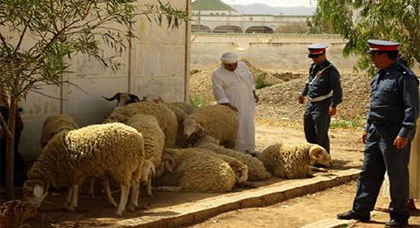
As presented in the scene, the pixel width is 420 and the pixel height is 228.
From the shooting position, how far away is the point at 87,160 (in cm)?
861

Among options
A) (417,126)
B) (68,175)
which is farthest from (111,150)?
(417,126)

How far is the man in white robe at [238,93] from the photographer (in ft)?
41.4

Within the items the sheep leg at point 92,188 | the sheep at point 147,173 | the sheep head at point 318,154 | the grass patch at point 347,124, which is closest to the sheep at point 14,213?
the sheep at point 147,173

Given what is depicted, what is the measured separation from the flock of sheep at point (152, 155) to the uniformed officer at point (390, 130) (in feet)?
7.22

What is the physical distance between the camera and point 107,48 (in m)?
12.0

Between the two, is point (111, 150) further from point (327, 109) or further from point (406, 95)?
point (327, 109)

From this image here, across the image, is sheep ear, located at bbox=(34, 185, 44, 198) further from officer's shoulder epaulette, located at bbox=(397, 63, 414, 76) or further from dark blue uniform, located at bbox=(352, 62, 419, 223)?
officer's shoulder epaulette, located at bbox=(397, 63, 414, 76)

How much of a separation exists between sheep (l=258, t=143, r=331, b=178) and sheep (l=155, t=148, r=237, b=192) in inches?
49.8

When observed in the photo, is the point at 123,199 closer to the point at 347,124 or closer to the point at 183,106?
the point at 183,106

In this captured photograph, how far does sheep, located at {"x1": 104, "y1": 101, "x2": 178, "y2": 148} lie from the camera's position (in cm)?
1105

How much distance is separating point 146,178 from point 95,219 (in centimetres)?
101

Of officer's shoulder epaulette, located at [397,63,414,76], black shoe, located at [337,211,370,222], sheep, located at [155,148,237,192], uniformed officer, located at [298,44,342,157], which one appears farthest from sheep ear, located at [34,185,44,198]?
uniformed officer, located at [298,44,342,157]

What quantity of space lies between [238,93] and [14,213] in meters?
5.92

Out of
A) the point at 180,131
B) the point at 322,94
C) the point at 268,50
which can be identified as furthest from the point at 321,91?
the point at 268,50
